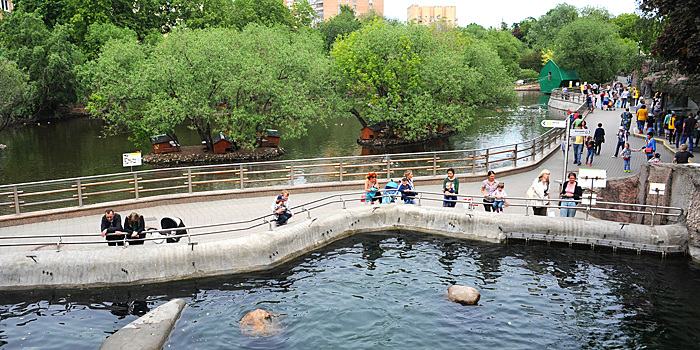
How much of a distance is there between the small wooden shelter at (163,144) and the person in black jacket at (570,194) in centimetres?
3075

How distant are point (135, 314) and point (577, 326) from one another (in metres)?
9.77

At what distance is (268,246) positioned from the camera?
15.5 metres

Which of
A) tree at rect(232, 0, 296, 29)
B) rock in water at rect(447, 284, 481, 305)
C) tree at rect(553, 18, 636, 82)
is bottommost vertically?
rock in water at rect(447, 284, 481, 305)

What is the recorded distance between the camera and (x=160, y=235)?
15.4 meters

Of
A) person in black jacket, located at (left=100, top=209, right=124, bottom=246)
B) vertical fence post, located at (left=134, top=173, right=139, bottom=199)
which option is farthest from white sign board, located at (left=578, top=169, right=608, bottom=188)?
vertical fence post, located at (left=134, top=173, right=139, bottom=199)

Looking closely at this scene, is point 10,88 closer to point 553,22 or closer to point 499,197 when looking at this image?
point 499,197

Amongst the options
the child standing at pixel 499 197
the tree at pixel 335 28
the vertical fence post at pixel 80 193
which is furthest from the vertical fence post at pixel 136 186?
the tree at pixel 335 28

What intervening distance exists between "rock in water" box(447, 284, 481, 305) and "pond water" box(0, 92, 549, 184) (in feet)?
88.4

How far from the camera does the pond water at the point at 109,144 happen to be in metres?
37.4

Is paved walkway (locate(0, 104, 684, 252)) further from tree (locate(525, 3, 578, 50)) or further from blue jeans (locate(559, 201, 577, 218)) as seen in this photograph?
tree (locate(525, 3, 578, 50))

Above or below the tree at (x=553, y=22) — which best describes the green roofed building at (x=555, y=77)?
below

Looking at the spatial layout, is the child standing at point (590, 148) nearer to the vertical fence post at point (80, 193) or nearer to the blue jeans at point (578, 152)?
the blue jeans at point (578, 152)

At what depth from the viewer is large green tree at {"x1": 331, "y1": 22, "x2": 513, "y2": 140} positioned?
132ft

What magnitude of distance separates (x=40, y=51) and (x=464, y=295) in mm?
55132
